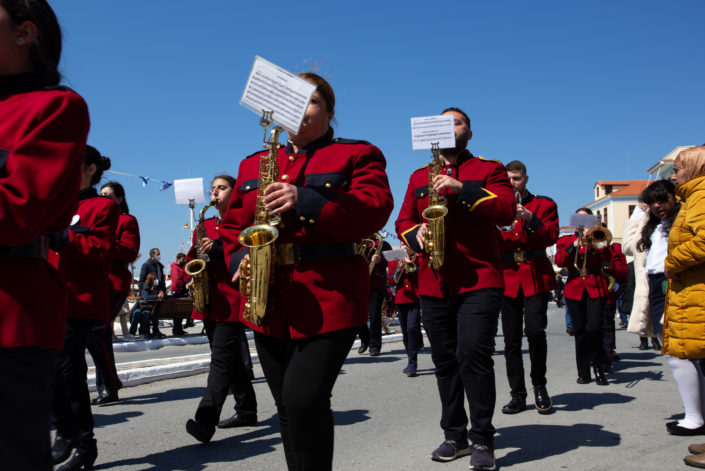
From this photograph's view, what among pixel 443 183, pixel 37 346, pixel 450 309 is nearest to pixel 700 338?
pixel 450 309

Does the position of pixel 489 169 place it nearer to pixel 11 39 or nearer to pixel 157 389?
pixel 11 39

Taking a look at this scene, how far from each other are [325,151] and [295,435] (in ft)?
4.29

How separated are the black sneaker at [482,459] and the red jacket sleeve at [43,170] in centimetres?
314

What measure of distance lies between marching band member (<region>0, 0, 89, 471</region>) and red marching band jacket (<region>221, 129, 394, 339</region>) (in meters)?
1.05

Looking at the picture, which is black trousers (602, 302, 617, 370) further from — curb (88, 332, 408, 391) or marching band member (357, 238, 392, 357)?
curb (88, 332, 408, 391)

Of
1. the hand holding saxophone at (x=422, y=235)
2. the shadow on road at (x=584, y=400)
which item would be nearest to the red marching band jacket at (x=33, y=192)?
the hand holding saxophone at (x=422, y=235)

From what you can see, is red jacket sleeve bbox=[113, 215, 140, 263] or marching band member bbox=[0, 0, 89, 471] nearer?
marching band member bbox=[0, 0, 89, 471]

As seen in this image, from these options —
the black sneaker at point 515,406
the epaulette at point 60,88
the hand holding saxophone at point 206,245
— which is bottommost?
the black sneaker at point 515,406

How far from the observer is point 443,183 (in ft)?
14.2

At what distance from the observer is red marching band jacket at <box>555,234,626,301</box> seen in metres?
8.10

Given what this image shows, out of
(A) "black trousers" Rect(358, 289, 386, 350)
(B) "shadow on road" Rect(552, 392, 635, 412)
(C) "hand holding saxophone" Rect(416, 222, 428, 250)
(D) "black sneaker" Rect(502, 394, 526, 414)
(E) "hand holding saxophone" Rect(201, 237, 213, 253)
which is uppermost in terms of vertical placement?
(E) "hand holding saxophone" Rect(201, 237, 213, 253)

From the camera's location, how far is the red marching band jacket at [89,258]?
14.4 feet

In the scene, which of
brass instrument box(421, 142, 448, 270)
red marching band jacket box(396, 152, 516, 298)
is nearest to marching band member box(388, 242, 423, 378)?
red marching band jacket box(396, 152, 516, 298)

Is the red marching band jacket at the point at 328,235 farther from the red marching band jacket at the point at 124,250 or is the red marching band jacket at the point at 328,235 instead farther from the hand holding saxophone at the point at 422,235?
the red marching band jacket at the point at 124,250
